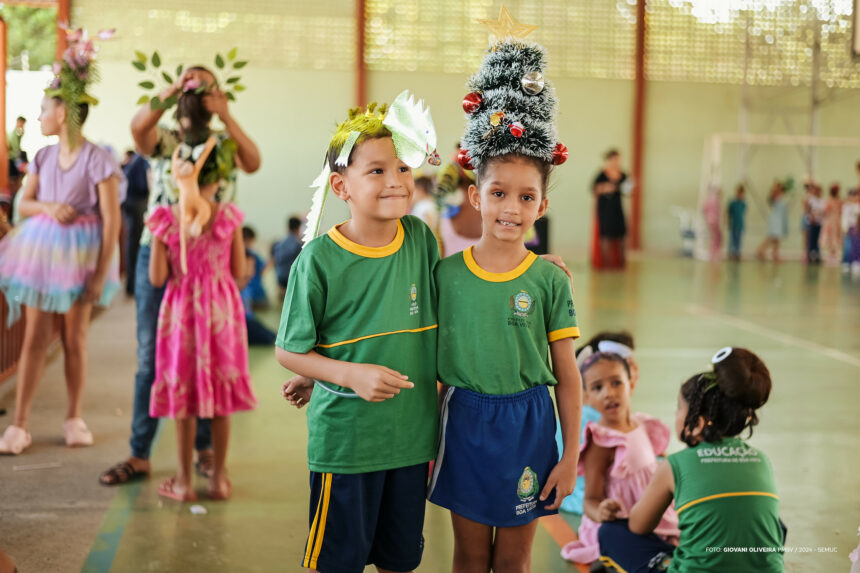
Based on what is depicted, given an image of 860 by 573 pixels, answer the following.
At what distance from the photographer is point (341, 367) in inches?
76.6

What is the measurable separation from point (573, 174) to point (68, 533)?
15307 millimetres

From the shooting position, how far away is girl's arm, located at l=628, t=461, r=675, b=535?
2.43 meters

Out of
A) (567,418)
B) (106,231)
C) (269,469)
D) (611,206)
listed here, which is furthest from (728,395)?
(611,206)

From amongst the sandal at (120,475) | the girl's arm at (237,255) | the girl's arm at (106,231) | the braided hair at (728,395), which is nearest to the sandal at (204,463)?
the sandal at (120,475)

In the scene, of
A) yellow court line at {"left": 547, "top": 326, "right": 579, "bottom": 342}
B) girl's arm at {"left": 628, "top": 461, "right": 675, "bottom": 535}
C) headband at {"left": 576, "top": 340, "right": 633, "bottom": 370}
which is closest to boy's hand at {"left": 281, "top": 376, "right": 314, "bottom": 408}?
yellow court line at {"left": 547, "top": 326, "right": 579, "bottom": 342}

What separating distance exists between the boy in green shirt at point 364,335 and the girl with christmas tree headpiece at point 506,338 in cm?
8

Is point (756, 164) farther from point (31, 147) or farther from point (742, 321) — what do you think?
point (31, 147)

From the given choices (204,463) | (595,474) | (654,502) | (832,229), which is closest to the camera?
(654,502)

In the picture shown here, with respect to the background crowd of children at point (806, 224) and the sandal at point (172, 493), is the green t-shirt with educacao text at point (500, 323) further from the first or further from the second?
the background crowd of children at point (806, 224)

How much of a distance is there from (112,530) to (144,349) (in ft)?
2.50

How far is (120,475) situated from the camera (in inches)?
146

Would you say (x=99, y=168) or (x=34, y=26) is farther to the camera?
(x=34, y=26)

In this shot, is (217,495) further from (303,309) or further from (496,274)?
(496,274)

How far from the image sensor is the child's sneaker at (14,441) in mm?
4020
